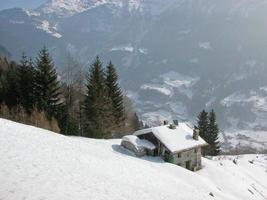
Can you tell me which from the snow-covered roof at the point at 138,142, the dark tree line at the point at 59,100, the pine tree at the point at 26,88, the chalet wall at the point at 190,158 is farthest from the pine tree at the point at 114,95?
the chalet wall at the point at 190,158

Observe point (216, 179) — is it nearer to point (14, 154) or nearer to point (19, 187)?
point (14, 154)

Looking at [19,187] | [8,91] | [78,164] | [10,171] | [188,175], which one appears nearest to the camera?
[19,187]

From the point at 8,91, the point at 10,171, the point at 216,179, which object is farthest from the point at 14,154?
the point at 8,91

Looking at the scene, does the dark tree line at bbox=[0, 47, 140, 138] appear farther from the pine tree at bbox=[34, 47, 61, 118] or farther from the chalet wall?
the chalet wall

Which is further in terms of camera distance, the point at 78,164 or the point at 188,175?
the point at 188,175

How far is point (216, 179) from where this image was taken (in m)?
66.6

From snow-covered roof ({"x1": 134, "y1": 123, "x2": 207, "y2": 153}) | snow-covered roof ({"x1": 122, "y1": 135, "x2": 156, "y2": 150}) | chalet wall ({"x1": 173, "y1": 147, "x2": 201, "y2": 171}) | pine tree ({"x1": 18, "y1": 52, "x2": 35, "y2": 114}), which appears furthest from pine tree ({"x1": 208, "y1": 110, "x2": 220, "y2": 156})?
pine tree ({"x1": 18, "y1": 52, "x2": 35, "y2": 114})

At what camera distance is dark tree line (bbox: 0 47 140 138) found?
73.8 m

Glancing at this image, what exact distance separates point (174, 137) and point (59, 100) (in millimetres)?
21814

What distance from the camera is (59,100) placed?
256ft

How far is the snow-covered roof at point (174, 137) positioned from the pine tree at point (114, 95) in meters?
13.0

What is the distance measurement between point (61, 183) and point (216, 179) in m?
37.5

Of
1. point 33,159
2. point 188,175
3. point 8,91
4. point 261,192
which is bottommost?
point 261,192

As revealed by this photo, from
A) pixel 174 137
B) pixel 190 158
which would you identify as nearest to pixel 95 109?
pixel 174 137
